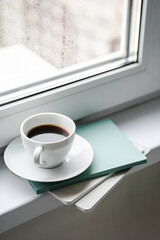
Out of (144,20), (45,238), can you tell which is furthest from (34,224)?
(144,20)

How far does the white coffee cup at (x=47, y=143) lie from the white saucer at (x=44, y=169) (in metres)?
0.02

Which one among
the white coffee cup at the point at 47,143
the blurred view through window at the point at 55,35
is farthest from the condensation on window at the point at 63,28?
the white coffee cup at the point at 47,143

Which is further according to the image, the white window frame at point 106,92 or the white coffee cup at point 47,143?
the white window frame at point 106,92

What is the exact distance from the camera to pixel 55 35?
72 cm

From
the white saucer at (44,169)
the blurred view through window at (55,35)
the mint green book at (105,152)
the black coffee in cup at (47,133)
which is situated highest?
the blurred view through window at (55,35)

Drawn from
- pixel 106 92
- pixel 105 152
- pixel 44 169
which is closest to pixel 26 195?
pixel 44 169

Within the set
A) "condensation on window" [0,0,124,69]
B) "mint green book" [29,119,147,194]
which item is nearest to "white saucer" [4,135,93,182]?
"mint green book" [29,119,147,194]

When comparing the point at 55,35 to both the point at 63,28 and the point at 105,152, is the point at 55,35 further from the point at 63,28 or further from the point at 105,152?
the point at 105,152

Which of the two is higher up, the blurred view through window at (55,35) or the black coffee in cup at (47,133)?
the blurred view through window at (55,35)

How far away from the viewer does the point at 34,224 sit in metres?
0.79

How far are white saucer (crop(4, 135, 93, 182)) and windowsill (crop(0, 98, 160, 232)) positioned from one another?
38 millimetres

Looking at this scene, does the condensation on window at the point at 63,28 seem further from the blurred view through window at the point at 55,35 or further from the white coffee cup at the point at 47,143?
the white coffee cup at the point at 47,143

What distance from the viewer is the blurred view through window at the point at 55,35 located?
67 centimetres

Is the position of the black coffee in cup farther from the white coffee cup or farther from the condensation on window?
the condensation on window
